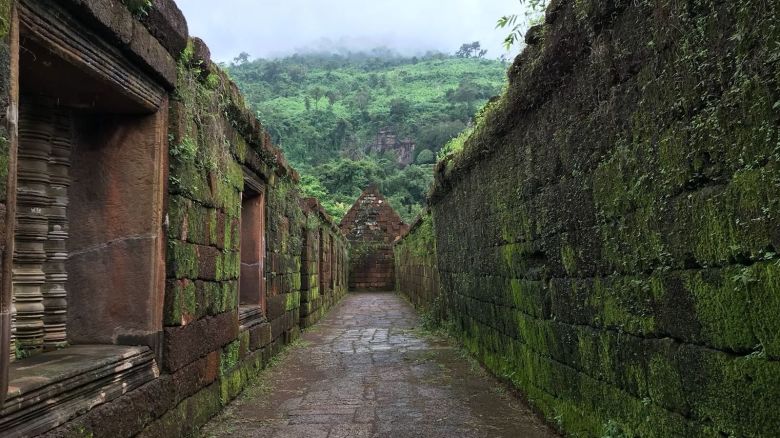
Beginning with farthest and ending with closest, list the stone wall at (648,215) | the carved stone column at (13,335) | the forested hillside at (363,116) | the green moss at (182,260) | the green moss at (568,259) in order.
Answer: the forested hillside at (363,116), the green moss at (182,260), the green moss at (568,259), the carved stone column at (13,335), the stone wall at (648,215)

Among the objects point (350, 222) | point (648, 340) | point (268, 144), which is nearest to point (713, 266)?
point (648, 340)

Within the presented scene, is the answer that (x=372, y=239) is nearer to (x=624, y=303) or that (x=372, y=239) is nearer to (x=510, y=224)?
(x=510, y=224)

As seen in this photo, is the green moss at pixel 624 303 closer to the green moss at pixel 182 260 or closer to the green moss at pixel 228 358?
the green moss at pixel 182 260

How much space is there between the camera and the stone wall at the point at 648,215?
1.86 m

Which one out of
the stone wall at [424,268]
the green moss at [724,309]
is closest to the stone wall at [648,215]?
the green moss at [724,309]

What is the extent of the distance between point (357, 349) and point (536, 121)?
185 inches

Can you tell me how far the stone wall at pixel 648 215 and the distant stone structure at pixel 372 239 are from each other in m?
20.9

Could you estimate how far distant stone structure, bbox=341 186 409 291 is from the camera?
2549cm

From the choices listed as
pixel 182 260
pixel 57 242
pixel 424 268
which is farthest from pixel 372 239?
pixel 57 242

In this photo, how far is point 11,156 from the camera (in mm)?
2152

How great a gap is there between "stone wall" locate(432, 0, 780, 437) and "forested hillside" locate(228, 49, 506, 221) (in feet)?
90.0

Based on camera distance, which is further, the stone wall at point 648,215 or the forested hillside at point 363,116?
the forested hillside at point 363,116

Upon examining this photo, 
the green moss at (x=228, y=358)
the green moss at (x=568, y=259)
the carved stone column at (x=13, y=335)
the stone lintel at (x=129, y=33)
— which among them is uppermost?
the stone lintel at (x=129, y=33)

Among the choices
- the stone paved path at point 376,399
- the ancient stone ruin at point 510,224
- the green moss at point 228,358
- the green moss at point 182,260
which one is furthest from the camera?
the green moss at point 228,358
